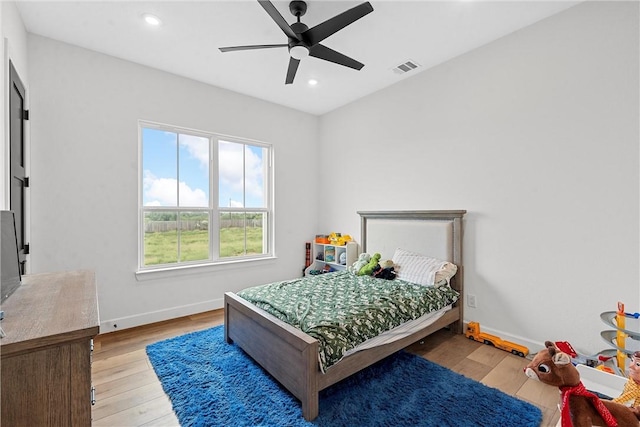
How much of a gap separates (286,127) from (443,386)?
364 centimetres

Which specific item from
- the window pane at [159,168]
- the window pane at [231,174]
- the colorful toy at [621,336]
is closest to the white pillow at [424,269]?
the colorful toy at [621,336]

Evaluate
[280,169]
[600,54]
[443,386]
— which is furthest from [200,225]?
[600,54]

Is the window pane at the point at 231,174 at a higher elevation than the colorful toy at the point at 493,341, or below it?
higher

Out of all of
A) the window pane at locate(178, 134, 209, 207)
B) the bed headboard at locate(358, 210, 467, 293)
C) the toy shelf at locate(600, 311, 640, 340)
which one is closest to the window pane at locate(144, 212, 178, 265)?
the window pane at locate(178, 134, 209, 207)

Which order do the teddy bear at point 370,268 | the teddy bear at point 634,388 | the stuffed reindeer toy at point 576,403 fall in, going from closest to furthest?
the stuffed reindeer toy at point 576,403, the teddy bear at point 634,388, the teddy bear at point 370,268

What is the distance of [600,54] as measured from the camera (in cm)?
214

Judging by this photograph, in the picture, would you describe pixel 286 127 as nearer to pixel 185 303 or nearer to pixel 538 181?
pixel 185 303

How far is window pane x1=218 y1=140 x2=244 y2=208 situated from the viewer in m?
3.77

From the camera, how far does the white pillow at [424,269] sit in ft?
9.05

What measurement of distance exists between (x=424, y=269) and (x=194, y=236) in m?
2.67

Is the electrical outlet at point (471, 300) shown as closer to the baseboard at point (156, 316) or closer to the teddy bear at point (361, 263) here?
the teddy bear at point (361, 263)

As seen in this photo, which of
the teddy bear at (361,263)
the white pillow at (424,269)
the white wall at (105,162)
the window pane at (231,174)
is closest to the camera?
the white wall at (105,162)

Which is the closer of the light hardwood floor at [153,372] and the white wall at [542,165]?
the light hardwood floor at [153,372]

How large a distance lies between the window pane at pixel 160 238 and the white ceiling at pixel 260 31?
64.9 inches
